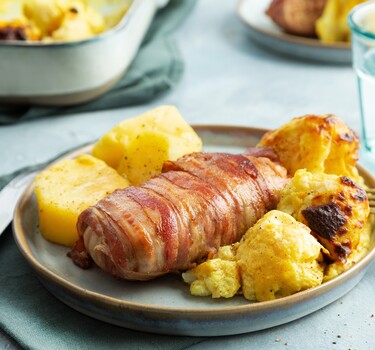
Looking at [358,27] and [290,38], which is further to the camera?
[290,38]

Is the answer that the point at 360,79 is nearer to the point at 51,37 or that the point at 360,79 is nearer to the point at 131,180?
the point at 131,180

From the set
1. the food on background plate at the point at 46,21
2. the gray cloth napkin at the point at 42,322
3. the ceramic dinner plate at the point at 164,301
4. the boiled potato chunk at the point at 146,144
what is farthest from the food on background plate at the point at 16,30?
the ceramic dinner plate at the point at 164,301

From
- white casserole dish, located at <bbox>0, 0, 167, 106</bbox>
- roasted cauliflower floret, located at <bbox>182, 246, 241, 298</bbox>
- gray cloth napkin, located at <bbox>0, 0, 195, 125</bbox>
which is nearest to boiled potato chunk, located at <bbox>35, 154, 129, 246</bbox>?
roasted cauliflower floret, located at <bbox>182, 246, 241, 298</bbox>

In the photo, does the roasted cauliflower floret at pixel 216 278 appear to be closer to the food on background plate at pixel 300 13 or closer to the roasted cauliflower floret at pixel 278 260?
the roasted cauliflower floret at pixel 278 260

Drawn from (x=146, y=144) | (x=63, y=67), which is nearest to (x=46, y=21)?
(x=63, y=67)

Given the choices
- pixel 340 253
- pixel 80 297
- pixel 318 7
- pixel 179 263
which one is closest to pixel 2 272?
pixel 80 297

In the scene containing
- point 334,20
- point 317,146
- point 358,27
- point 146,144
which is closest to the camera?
point 317,146

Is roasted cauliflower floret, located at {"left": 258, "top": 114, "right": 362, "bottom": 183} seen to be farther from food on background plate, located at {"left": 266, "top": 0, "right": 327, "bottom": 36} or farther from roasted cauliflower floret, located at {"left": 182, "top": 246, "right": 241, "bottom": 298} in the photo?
food on background plate, located at {"left": 266, "top": 0, "right": 327, "bottom": 36}

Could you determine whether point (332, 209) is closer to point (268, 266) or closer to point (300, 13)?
point (268, 266)
